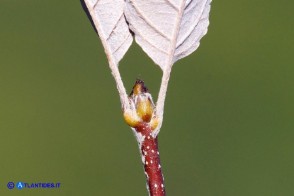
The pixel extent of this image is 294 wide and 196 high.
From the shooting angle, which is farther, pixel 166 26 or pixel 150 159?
pixel 166 26

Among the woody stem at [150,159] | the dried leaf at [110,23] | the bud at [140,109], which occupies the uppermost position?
the dried leaf at [110,23]

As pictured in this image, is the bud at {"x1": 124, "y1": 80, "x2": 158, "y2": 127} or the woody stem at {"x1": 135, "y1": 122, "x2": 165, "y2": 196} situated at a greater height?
the bud at {"x1": 124, "y1": 80, "x2": 158, "y2": 127}

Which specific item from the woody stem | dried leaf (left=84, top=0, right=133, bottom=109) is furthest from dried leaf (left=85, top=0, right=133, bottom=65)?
the woody stem

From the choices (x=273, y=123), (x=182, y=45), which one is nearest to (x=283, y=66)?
(x=273, y=123)

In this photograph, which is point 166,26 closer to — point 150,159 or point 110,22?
point 110,22

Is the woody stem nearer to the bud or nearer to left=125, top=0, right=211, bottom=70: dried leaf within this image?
the bud

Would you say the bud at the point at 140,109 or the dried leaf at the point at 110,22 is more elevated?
the dried leaf at the point at 110,22

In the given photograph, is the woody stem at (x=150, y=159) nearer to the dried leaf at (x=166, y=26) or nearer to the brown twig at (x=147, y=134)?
the brown twig at (x=147, y=134)

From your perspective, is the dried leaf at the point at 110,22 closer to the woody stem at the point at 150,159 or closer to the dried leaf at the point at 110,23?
the dried leaf at the point at 110,23

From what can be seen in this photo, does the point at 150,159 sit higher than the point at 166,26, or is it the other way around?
the point at 166,26

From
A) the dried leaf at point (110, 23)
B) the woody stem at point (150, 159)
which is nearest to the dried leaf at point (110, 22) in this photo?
the dried leaf at point (110, 23)

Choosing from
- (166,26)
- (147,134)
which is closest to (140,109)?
(147,134)

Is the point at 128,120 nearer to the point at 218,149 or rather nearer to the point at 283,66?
the point at 218,149
